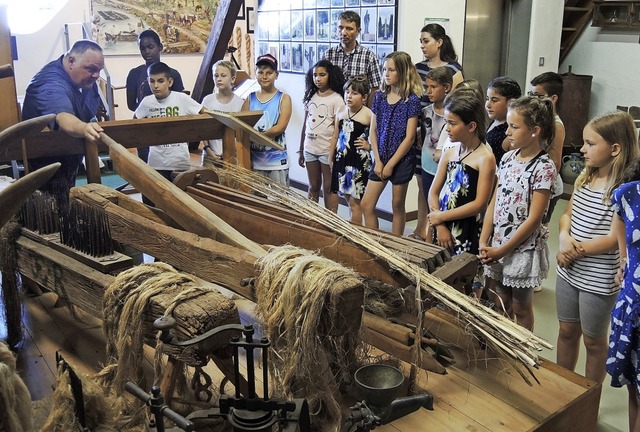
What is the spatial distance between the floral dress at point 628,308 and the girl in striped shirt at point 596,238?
0.28 metres

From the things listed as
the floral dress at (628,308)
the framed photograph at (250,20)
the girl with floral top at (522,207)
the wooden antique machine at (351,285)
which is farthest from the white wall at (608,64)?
the wooden antique machine at (351,285)

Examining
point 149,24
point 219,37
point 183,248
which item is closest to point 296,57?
point 219,37

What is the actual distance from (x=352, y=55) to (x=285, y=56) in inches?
86.2

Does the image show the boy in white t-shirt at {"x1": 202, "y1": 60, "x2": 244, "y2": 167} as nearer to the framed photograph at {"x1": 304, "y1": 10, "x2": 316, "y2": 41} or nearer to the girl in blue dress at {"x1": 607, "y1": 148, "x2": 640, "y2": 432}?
the framed photograph at {"x1": 304, "y1": 10, "x2": 316, "y2": 41}

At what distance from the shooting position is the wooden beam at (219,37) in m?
6.01

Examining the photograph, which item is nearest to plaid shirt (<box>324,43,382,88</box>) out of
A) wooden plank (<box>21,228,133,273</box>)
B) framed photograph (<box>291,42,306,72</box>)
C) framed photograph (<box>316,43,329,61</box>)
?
framed photograph (<box>316,43,329,61</box>)

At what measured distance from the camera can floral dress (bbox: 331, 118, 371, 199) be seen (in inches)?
189

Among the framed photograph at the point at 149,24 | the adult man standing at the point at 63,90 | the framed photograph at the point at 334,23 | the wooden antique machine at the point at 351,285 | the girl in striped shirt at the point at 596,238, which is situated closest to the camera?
the wooden antique machine at the point at 351,285

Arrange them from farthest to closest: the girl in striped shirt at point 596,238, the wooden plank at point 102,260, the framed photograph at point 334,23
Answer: the framed photograph at point 334,23 < the girl in striped shirt at point 596,238 < the wooden plank at point 102,260

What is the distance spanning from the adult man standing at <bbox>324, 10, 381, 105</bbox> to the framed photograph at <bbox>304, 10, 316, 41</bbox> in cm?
146

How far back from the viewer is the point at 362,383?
6.00ft

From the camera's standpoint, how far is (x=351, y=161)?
488 centimetres

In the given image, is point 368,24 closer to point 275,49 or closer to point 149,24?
point 275,49

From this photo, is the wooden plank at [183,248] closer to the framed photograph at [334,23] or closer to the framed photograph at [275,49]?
the framed photograph at [334,23]
